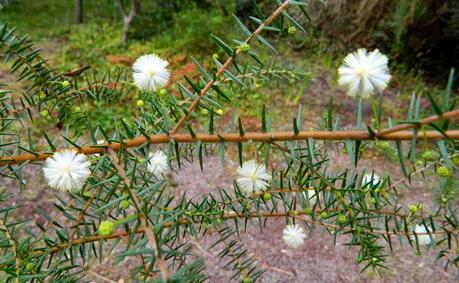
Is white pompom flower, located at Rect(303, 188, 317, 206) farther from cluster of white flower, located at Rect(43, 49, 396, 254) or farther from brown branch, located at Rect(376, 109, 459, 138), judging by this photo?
brown branch, located at Rect(376, 109, 459, 138)

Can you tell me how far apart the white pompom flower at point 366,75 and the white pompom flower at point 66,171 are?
0.85ft

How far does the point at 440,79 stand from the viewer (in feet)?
10.9

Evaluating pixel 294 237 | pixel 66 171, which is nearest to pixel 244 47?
pixel 66 171

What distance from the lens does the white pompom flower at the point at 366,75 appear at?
1.15 ft

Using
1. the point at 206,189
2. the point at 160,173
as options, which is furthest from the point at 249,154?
the point at 160,173

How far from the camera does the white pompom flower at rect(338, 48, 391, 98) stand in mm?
352

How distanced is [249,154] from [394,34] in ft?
6.49

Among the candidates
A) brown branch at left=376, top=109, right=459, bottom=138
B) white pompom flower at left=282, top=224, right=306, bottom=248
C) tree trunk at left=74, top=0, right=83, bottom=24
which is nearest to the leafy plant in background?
brown branch at left=376, top=109, right=459, bottom=138

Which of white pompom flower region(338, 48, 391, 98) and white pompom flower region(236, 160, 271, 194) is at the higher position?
white pompom flower region(338, 48, 391, 98)

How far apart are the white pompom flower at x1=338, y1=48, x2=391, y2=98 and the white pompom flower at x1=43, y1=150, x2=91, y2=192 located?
10.2 inches

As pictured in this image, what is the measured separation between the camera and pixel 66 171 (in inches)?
15.7

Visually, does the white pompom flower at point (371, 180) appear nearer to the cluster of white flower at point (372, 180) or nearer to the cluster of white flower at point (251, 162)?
the cluster of white flower at point (372, 180)

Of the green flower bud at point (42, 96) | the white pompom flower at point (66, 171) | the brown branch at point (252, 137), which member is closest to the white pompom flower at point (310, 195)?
the brown branch at point (252, 137)

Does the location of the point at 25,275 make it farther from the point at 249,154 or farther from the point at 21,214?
the point at 249,154
